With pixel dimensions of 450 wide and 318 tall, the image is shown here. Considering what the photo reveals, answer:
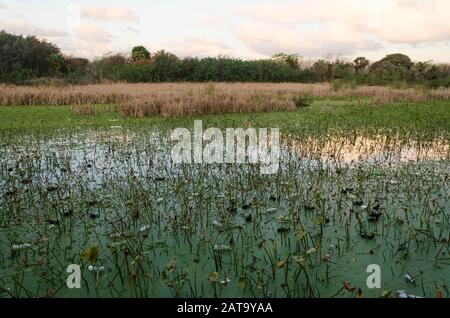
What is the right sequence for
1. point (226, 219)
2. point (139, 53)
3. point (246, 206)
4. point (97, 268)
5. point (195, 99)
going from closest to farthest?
point (97, 268) → point (226, 219) → point (246, 206) → point (195, 99) → point (139, 53)

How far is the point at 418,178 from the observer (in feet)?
18.7

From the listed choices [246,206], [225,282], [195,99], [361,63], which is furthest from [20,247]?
[361,63]

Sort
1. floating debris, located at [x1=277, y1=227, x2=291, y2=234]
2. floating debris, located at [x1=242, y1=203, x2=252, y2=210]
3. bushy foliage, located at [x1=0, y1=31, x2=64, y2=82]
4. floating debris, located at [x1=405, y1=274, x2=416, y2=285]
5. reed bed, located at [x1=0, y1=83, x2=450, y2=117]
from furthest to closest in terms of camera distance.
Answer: bushy foliage, located at [x1=0, y1=31, x2=64, y2=82] < reed bed, located at [x1=0, y1=83, x2=450, y2=117] < floating debris, located at [x1=242, y1=203, x2=252, y2=210] < floating debris, located at [x1=277, y1=227, x2=291, y2=234] < floating debris, located at [x1=405, y1=274, x2=416, y2=285]

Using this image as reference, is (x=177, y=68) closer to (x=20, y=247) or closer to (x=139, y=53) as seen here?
(x=139, y=53)

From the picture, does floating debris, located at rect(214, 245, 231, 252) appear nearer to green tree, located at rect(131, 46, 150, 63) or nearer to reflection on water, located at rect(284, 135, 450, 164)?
reflection on water, located at rect(284, 135, 450, 164)

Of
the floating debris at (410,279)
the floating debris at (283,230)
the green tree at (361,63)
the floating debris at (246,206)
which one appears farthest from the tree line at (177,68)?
the floating debris at (410,279)

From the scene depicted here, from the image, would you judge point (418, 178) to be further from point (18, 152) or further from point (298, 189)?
point (18, 152)

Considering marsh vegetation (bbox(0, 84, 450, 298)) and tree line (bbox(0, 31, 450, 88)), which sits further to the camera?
tree line (bbox(0, 31, 450, 88))

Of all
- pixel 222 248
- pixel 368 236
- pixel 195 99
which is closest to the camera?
pixel 222 248

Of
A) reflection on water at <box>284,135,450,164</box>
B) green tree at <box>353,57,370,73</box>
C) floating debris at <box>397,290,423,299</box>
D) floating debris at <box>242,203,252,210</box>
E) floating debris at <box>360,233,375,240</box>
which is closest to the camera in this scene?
floating debris at <box>397,290,423,299</box>

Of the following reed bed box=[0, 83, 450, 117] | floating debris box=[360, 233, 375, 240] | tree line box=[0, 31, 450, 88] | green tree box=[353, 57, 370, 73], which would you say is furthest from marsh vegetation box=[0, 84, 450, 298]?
green tree box=[353, 57, 370, 73]

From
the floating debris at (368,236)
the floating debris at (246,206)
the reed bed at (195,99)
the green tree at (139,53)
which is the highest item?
the green tree at (139,53)

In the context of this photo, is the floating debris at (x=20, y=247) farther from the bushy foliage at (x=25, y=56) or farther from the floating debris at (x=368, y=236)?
the bushy foliage at (x=25, y=56)
